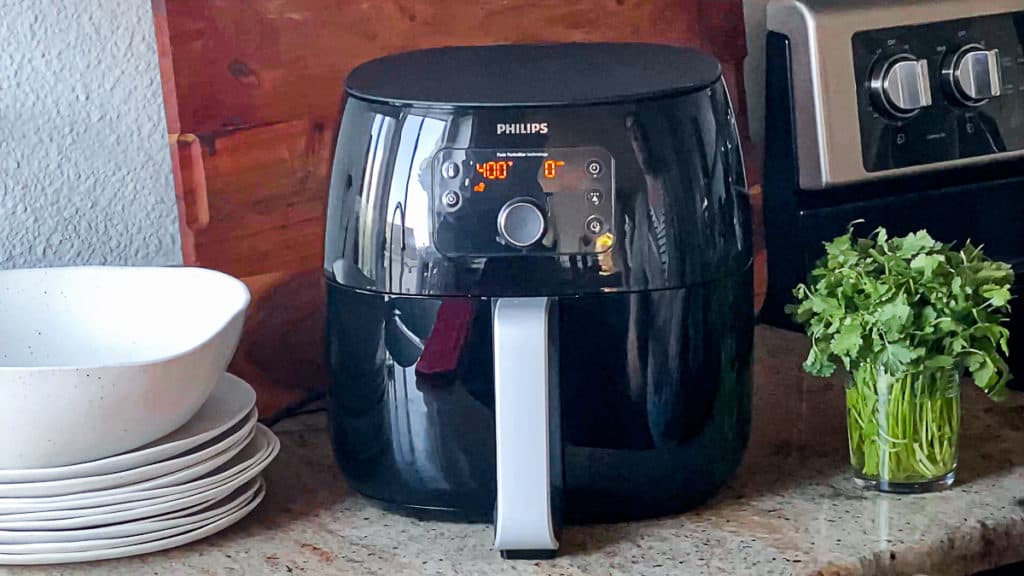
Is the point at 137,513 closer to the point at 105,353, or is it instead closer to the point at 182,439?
the point at 182,439

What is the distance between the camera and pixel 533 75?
845mm

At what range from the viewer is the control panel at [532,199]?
779 millimetres

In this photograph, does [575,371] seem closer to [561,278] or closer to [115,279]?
[561,278]

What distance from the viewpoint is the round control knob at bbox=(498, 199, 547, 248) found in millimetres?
779

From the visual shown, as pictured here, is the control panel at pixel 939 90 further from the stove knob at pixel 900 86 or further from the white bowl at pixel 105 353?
the white bowl at pixel 105 353

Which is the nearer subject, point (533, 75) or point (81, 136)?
point (533, 75)

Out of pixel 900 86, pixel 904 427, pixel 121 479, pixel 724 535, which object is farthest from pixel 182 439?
pixel 900 86

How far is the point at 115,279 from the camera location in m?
0.94

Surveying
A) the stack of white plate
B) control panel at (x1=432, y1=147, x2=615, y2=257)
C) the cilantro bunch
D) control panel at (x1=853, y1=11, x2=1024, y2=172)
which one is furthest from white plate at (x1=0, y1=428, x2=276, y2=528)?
control panel at (x1=853, y1=11, x2=1024, y2=172)

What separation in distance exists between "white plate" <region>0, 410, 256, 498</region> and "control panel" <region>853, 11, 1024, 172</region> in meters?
0.65

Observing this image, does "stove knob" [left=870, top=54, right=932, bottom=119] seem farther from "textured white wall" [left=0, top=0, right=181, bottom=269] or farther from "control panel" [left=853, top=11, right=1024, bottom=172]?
"textured white wall" [left=0, top=0, right=181, bottom=269]

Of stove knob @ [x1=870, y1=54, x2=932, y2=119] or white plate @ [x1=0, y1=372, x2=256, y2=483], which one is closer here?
white plate @ [x1=0, y1=372, x2=256, y2=483]

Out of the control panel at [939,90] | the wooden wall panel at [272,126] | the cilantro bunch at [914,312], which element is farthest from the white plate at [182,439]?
the control panel at [939,90]

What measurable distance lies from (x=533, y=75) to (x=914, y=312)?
297mm
